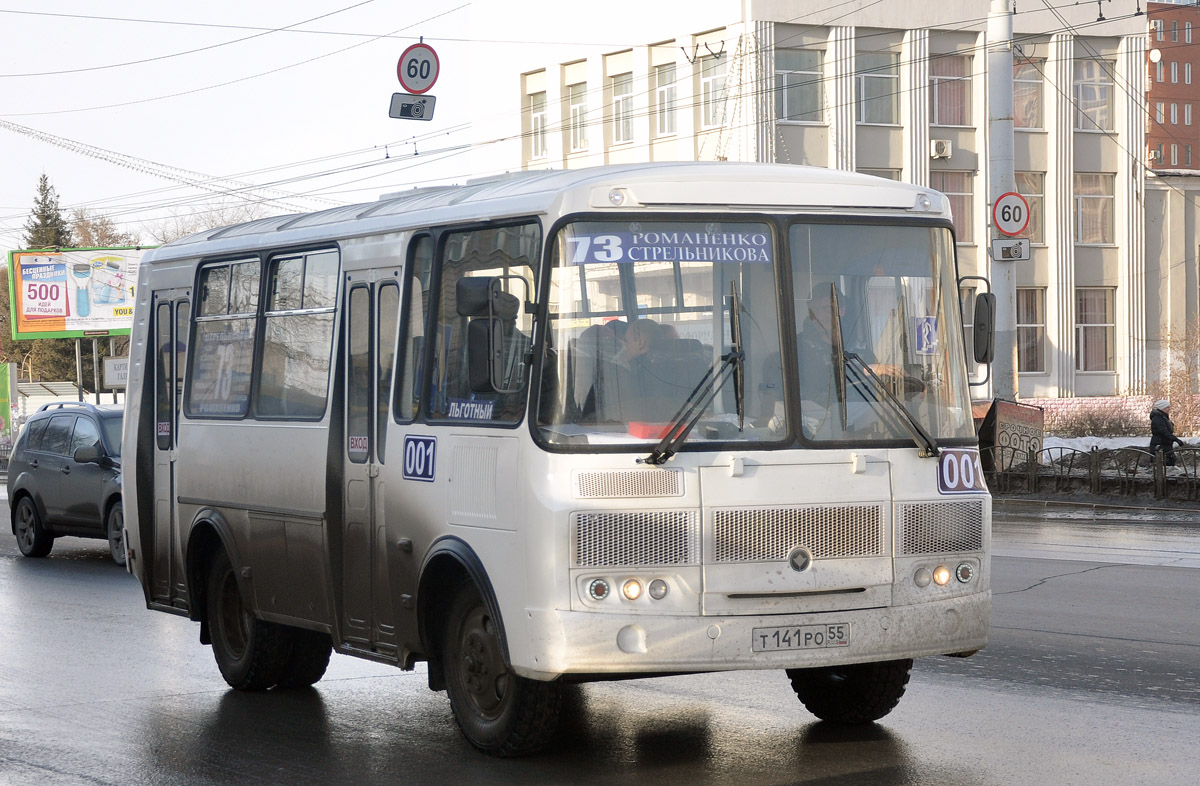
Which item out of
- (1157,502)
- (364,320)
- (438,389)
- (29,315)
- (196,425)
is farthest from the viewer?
(29,315)

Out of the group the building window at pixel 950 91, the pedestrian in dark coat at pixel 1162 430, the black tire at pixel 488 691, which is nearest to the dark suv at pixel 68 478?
the black tire at pixel 488 691

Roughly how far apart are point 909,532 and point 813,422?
642 millimetres

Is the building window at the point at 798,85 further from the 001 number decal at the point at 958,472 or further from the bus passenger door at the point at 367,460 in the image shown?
Result: the 001 number decal at the point at 958,472

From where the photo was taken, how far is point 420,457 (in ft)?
25.6

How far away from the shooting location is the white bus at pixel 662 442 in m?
6.89

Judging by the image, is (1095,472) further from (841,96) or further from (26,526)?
(841,96)

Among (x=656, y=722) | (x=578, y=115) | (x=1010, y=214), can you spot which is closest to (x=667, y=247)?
(x=656, y=722)

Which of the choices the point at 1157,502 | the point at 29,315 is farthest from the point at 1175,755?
the point at 29,315

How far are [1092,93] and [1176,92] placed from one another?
3700 inches

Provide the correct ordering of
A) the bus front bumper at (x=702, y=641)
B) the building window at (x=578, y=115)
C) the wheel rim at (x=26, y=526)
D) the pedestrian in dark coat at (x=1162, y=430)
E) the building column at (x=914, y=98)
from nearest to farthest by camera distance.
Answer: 1. the bus front bumper at (x=702, y=641)
2. the wheel rim at (x=26, y=526)
3. the pedestrian in dark coat at (x=1162, y=430)
4. the building column at (x=914, y=98)
5. the building window at (x=578, y=115)

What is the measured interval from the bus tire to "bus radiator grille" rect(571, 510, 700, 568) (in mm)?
1288

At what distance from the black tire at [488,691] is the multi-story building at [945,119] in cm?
3767

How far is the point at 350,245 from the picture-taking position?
8.59 meters

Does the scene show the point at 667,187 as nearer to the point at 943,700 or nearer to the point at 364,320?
the point at 364,320
